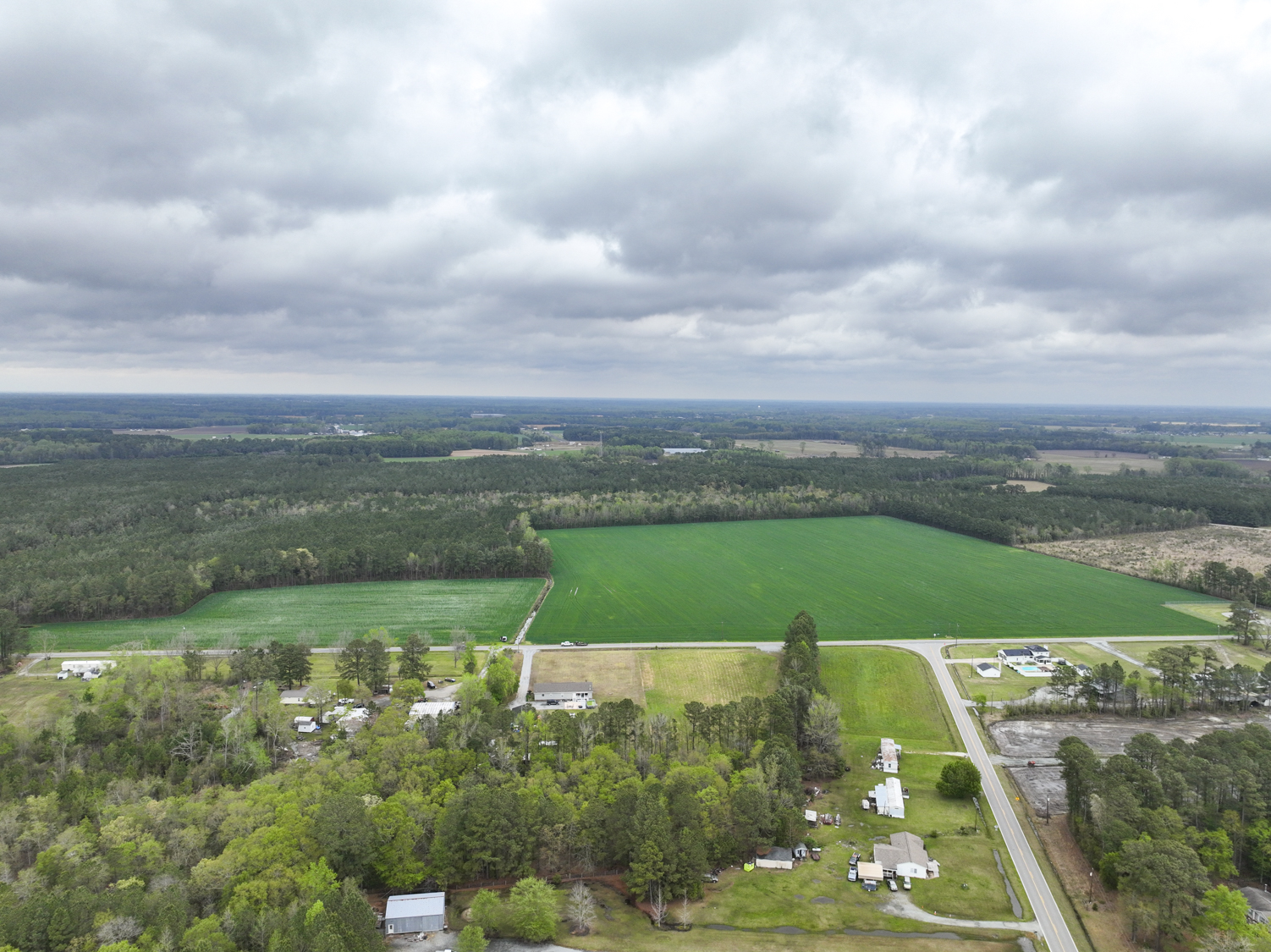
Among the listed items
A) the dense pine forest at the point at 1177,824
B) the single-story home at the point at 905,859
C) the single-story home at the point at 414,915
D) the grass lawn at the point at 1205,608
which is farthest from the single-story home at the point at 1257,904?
the grass lawn at the point at 1205,608

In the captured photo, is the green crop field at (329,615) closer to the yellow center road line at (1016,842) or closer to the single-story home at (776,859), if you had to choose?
the single-story home at (776,859)

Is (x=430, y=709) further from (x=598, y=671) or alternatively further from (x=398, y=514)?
(x=398, y=514)

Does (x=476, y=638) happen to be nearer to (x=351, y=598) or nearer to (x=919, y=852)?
(x=351, y=598)

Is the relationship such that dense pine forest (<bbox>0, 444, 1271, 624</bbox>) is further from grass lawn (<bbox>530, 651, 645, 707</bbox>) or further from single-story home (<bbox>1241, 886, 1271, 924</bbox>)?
single-story home (<bbox>1241, 886, 1271, 924</bbox>)

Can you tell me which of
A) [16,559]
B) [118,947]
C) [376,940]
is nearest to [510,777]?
[376,940]

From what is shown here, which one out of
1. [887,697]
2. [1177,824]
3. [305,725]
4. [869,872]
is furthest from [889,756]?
[305,725]

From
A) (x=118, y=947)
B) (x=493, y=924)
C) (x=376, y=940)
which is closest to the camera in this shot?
(x=118, y=947)

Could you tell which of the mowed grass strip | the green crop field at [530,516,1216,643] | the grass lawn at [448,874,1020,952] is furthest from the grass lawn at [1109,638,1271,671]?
the grass lawn at [448,874,1020,952]
